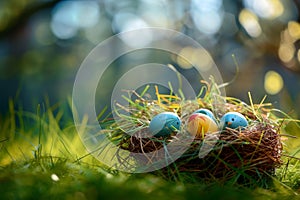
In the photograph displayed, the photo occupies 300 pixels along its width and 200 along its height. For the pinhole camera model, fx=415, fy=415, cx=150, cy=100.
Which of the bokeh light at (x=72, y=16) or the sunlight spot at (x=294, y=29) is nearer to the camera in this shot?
the sunlight spot at (x=294, y=29)

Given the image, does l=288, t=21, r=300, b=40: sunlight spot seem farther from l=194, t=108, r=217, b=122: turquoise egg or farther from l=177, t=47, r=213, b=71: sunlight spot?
l=194, t=108, r=217, b=122: turquoise egg

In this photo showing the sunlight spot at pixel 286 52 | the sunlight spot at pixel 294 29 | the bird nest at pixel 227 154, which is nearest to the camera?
the bird nest at pixel 227 154

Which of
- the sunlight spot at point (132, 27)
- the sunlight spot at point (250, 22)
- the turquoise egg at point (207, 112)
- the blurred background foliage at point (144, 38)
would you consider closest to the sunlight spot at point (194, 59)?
the blurred background foliage at point (144, 38)

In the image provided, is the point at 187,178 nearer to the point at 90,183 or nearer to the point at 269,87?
the point at 90,183

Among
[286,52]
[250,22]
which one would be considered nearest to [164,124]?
[250,22]

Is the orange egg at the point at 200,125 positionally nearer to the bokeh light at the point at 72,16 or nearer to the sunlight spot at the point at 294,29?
the sunlight spot at the point at 294,29

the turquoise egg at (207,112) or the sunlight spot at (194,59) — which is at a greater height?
the turquoise egg at (207,112)

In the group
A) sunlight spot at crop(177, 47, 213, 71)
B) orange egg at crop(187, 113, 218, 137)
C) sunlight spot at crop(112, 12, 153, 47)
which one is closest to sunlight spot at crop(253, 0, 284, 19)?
sunlight spot at crop(177, 47, 213, 71)

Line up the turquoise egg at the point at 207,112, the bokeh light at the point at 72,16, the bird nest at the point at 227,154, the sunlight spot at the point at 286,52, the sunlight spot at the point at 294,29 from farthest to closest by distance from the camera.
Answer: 1. the bokeh light at the point at 72,16
2. the sunlight spot at the point at 286,52
3. the sunlight spot at the point at 294,29
4. the turquoise egg at the point at 207,112
5. the bird nest at the point at 227,154
